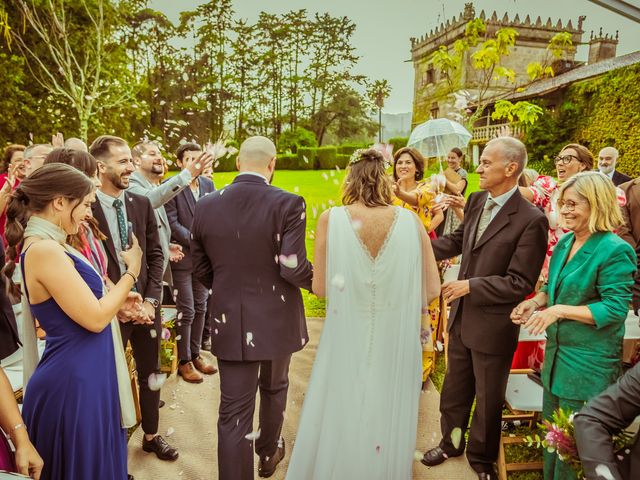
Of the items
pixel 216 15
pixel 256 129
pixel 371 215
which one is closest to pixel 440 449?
pixel 371 215

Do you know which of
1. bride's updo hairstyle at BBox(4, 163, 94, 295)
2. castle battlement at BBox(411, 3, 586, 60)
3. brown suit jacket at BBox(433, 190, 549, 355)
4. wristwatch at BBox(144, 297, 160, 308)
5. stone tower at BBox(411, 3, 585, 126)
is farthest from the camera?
stone tower at BBox(411, 3, 585, 126)

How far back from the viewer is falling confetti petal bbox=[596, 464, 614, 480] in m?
1.60

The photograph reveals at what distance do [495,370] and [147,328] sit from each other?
2222 millimetres

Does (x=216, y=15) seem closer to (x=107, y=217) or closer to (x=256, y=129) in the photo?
(x=256, y=129)

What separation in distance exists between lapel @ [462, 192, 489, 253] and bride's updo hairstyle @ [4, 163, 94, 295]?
2.20 metres

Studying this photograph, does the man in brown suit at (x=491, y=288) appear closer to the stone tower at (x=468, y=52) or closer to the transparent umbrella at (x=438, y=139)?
the transparent umbrella at (x=438, y=139)

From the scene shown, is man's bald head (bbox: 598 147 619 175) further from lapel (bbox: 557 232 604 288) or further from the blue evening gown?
the blue evening gown

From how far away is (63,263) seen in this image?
1668mm

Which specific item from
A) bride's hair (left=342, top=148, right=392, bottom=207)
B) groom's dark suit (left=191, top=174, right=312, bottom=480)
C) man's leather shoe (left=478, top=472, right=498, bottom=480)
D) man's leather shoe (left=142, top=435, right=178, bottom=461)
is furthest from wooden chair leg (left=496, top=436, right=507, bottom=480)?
man's leather shoe (left=142, top=435, right=178, bottom=461)

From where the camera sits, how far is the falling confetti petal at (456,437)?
2.97 metres

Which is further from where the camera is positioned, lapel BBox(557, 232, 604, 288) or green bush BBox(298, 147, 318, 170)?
green bush BBox(298, 147, 318, 170)

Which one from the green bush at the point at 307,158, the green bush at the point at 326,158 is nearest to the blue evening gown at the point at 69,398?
the green bush at the point at 307,158

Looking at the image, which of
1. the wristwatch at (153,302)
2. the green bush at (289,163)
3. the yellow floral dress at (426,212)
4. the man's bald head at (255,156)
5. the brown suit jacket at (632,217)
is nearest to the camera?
the man's bald head at (255,156)

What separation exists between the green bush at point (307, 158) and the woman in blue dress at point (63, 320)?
1334 centimetres
